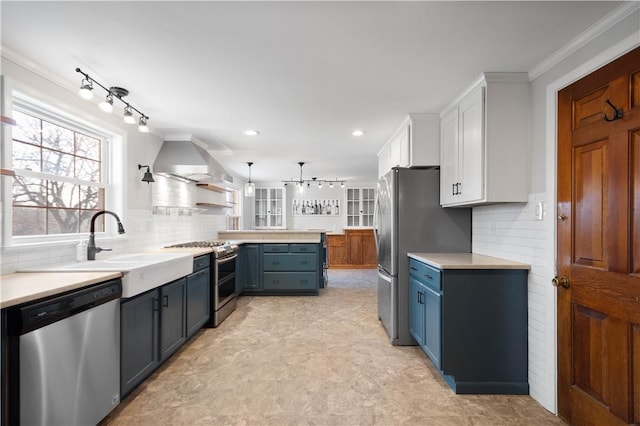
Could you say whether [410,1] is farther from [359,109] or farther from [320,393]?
[320,393]

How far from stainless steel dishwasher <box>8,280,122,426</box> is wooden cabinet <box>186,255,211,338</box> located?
41.0 inches

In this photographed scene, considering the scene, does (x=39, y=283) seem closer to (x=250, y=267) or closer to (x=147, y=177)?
(x=147, y=177)

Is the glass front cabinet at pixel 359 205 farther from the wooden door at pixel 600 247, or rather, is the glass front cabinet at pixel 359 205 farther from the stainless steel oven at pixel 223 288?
the wooden door at pixel 600 247

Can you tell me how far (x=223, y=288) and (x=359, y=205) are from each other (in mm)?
5368

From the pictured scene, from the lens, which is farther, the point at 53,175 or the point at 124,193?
the point at 124,193

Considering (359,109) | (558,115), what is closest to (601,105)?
(558,115)

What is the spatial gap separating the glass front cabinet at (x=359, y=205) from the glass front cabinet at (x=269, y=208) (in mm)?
1915

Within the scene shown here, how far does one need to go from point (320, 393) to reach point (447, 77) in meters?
2.55

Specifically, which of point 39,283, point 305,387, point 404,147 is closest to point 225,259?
point 305,387

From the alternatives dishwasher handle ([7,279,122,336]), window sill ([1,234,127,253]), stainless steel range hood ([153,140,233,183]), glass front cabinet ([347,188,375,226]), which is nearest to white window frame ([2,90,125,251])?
window sill ([1,234,127,253])

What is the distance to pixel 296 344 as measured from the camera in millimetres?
3055

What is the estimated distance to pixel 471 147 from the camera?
2.45 metres

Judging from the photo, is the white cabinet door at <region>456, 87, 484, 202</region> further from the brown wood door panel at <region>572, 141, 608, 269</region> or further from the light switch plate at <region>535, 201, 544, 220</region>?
the brown wood door panel at <region>572, 141, 608, 269</region>

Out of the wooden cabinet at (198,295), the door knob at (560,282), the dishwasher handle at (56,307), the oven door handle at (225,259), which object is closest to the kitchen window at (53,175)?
the dishwasher handle at (56,307)
